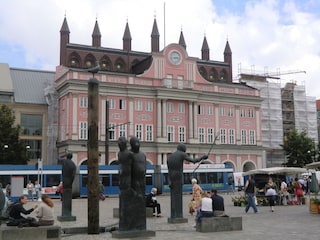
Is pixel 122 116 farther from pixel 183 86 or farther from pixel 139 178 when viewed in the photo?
pixel 139 178

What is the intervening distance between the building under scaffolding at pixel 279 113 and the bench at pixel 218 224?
187ft

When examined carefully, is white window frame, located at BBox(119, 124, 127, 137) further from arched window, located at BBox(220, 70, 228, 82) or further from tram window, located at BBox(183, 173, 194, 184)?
arched window, located at BBox(220, 70, 228, 82)

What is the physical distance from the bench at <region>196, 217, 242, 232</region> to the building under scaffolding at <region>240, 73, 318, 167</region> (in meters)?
56.9

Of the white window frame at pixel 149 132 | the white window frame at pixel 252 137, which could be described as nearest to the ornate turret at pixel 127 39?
the white window frame at pixel 149 132

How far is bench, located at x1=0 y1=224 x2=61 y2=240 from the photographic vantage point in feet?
37.4

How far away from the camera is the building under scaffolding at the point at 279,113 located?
71.4 m

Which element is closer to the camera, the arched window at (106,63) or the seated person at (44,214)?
the seated person at (44,214)

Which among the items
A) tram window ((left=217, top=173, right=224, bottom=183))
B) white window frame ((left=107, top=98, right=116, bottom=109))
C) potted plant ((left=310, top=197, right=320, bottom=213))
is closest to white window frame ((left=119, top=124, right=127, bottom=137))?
white window frame ((left=107, top=98, right=116, bottom=109))

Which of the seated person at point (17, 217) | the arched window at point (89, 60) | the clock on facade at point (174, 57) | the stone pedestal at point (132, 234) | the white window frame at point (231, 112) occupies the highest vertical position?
the arched window at point (89, 60)

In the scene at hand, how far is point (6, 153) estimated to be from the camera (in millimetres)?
45906

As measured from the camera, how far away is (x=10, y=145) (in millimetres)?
46562

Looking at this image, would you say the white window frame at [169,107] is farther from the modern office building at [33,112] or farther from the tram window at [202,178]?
the tram window at [202,178]

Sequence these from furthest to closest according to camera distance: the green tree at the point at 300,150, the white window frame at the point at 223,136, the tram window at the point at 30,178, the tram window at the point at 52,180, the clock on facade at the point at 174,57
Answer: the white window frame at the point at 223,136 → the clock on facade at the point at 174,57 → the green tree at the point at 300,150 → the tram window at the point at 52,180 → the tram window at the point at 30,178

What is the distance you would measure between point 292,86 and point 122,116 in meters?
31.5
